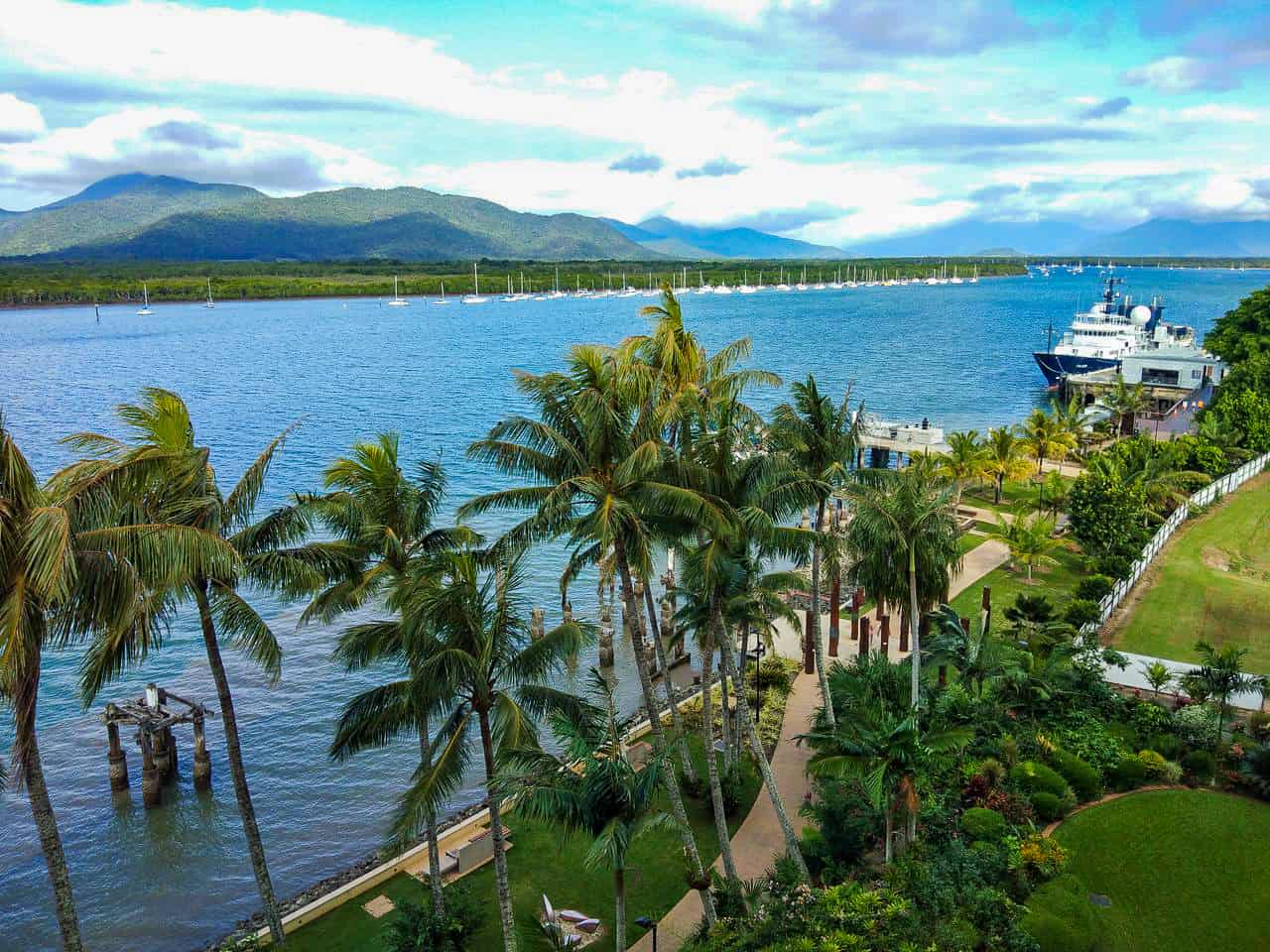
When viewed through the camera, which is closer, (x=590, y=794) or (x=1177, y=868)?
(x=590, y=794)

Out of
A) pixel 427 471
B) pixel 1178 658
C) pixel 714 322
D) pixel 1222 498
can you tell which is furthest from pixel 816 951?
pixel 714 322

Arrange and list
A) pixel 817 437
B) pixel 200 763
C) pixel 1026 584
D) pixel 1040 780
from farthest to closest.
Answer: pixel 1026 584 → pixel 200 763 → pixel 1040 780 → pixel 817 437

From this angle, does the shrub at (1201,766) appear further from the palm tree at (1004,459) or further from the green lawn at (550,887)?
the palm tree at (1004,459)

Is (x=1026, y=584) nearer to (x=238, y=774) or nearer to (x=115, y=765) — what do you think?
(x=238, y=774)

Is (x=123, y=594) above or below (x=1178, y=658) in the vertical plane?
above

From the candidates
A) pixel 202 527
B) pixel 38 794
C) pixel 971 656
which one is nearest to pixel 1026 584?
pixel 971 656

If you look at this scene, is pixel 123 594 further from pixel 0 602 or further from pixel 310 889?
pixel 310 889
